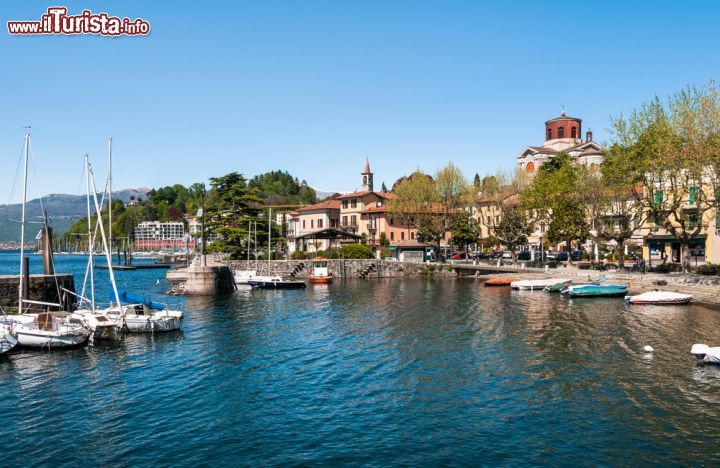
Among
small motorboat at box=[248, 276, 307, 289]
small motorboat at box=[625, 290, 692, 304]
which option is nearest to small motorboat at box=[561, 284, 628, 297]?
small motorboat at box=[625, 290, 692, 304]

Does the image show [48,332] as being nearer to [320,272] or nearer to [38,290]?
[38,290]

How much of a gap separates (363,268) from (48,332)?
214ft

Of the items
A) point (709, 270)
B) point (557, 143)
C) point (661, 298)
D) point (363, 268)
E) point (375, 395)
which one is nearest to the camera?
point (375, 395)

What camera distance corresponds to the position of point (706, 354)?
105 ft

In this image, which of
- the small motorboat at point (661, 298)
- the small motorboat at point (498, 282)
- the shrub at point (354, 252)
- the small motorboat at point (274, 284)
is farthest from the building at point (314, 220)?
the small motorboat at point (661, 298)

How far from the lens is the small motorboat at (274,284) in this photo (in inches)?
3110

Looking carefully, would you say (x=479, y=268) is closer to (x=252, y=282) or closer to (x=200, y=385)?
(x=252, y=282)

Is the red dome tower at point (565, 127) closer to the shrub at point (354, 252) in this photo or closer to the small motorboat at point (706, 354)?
the shrub at point (354, 252)

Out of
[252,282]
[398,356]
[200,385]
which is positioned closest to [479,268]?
[252,282]

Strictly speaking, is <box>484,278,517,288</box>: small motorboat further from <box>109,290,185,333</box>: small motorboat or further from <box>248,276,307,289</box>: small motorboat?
<box>109,290,185,333</box>: small motorboat

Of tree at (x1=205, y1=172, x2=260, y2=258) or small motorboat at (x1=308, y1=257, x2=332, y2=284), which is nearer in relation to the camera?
small motorboat at (x1=308, y1=257, x2=332, y2=284)

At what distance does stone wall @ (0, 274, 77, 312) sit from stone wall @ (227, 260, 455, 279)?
148 feet

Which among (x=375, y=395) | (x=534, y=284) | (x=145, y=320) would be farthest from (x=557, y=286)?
(x=145, y=320)

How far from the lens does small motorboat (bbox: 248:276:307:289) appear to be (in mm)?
79000
